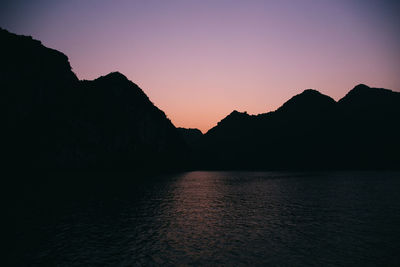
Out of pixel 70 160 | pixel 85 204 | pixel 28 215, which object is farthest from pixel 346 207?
pixel 70 160

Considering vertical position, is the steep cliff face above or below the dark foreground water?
above

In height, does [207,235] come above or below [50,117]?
below

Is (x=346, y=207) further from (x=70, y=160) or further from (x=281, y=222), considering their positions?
(x=70, y=160)

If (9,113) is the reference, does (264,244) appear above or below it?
below

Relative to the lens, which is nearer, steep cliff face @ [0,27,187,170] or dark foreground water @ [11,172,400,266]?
dark foreground water @ [11,172,400,266]

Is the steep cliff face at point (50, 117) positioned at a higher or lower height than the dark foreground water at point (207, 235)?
higher

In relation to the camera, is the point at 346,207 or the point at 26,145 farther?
the point at 26,145

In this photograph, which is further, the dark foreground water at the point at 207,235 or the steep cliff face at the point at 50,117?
the steep cliff face at the point at 50,117

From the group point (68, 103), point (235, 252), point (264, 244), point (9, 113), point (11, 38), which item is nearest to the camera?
point (235, 252)

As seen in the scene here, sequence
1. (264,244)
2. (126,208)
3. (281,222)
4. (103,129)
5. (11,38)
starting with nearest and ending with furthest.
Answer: (264,244) → (281,222) → (126,208) → (11,38) → (103,129)

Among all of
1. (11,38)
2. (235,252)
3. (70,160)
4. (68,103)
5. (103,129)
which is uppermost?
(11,38)

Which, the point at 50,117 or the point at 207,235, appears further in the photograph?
the point at 50,117

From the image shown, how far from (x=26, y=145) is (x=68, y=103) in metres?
44.3

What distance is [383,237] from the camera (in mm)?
26938
